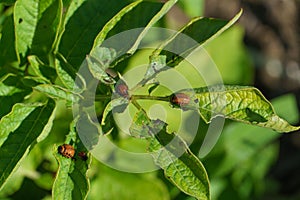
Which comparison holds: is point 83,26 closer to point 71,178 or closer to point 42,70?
point 42,70

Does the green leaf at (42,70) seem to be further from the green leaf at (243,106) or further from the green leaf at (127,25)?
the green leaf at (243,106)

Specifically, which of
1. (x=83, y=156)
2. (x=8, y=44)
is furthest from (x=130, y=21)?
(x=8, y=44)

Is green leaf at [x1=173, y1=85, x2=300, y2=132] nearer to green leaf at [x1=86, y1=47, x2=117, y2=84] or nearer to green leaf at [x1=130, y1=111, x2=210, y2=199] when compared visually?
green leaf at [x1=130, y1=111, x2=210, y2=199]

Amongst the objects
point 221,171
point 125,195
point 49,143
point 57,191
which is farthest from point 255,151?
point 57,191

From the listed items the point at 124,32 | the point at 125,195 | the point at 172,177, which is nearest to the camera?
the point at 172,177

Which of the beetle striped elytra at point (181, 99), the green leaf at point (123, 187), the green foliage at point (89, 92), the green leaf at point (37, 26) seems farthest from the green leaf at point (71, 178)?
the green leaf at point (123, 187)

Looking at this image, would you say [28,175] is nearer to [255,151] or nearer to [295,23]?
[255,151]

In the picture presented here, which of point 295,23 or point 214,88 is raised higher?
point 214,88

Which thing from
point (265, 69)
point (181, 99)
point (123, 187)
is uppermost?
point (181, 99)

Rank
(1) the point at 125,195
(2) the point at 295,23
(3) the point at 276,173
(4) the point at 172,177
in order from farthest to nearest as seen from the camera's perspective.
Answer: (2) the point at 295,23, (3) the point at 276,173, (1) the point at 125,195, (4) the point at 172,177
